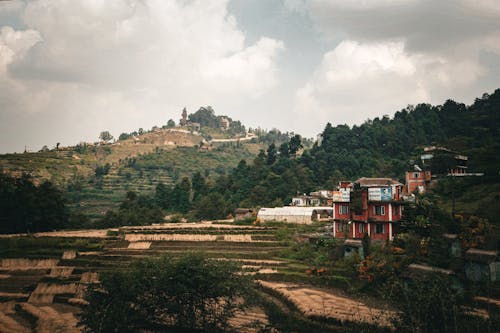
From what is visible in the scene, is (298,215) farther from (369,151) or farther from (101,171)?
(101,171)

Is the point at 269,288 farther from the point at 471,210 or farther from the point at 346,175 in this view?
the point at 346,175

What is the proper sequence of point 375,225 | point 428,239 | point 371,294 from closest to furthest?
point 371,294 < point 428,239 < point 375,225

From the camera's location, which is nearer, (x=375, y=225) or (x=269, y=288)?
(x=269, y=288)

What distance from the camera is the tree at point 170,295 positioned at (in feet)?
69.1

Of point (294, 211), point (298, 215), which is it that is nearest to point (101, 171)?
point (294, 211)

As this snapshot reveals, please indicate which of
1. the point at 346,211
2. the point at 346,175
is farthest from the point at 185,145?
the point at 346,211

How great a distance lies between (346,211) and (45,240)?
31.0m

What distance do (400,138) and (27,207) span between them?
66.6 meters

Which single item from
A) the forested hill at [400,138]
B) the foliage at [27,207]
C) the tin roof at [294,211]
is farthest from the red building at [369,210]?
the foliage at [27,207]

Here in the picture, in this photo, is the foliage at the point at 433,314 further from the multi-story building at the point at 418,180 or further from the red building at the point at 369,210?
the multi-story building at the point at 418,180

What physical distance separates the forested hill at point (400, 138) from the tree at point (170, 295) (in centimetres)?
5120

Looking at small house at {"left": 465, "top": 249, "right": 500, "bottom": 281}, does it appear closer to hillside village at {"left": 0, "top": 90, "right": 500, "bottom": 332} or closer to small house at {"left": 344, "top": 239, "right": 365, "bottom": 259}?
hillside village at {"left": 0, "top": 90, "right": 500, "bottom": 332}

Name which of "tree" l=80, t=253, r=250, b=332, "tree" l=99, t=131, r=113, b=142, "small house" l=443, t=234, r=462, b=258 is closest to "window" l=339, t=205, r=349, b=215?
"small house" l=443, t=234, r=462, b=258

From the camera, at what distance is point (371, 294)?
2678 centimetres
